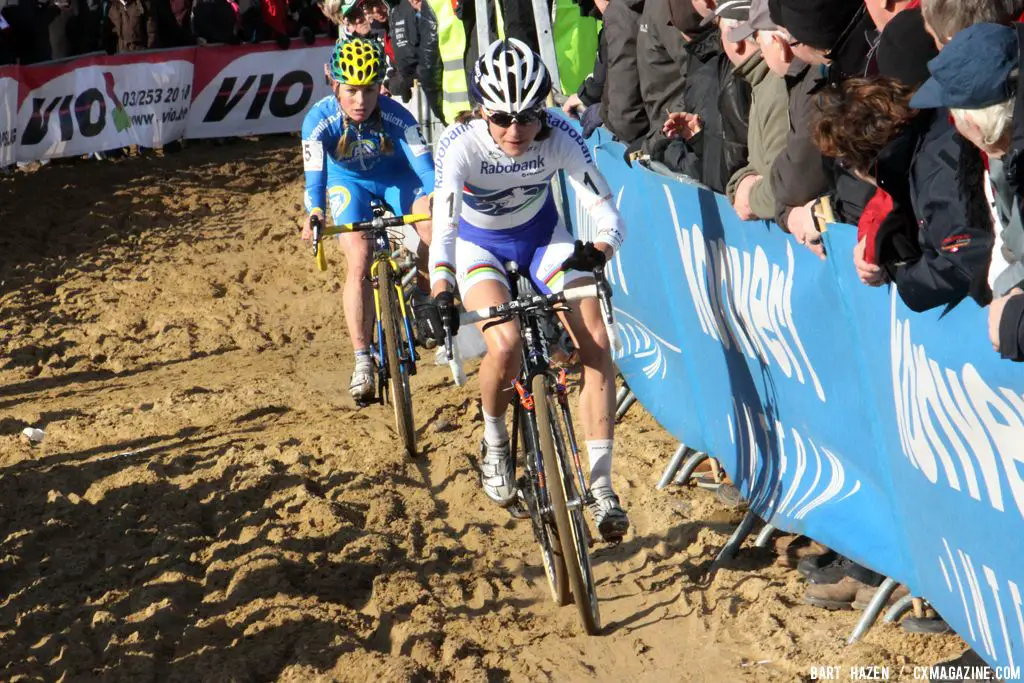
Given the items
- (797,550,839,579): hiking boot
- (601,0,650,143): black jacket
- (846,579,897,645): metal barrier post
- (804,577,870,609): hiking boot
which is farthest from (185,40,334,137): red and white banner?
(846,579,897,645): metal barrier post

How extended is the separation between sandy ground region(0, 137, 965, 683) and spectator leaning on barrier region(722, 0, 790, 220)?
185 centimetres

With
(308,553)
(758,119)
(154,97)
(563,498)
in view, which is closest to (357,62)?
(308,553)

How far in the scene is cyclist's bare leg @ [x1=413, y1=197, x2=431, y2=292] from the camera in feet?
26.1

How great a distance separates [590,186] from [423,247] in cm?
242

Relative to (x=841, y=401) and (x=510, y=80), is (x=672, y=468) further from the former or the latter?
(x=510, y=80)

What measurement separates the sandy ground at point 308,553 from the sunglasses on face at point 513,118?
2.32 m

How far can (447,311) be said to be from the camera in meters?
5.39

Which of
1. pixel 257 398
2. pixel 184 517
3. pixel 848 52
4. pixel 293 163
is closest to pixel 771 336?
pixel 848 52

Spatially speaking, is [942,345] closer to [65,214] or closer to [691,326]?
[691,326]

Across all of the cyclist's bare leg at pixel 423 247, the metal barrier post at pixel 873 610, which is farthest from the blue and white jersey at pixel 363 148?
the metal barrier post at pixel 873 610

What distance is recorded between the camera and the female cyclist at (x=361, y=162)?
8000 mm

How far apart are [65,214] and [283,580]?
1009cm

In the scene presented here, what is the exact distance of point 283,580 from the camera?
20.5 ft

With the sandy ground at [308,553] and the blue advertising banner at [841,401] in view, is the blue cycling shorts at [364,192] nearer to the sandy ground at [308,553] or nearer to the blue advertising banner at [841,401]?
the sandy ground at [308,553]
